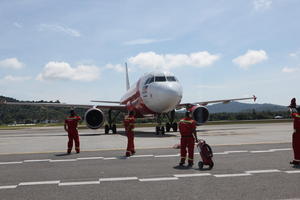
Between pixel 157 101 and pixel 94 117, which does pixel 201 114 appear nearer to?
pixel 157 101

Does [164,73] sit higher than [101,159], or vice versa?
[164,73]

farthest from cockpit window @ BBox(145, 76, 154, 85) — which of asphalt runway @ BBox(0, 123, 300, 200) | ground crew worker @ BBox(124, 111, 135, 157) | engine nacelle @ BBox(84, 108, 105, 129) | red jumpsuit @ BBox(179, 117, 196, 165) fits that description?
red jumpsuit @ BBox(179, 117, 196, 165)

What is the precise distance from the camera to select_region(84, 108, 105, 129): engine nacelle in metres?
26.2

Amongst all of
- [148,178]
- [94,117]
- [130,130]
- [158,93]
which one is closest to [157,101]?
[158,93]

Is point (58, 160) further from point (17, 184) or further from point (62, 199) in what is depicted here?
point (62, 199)

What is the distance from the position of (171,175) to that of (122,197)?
2.28m

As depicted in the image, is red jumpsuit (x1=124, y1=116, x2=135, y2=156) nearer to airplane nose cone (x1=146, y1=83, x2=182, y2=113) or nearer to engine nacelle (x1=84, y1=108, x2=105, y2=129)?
airplane nose cone (x1=146, y1=83, x2=182, y2=113)

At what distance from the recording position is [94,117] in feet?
86.3

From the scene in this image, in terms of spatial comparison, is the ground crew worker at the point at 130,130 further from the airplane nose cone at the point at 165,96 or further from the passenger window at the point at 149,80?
the passenger window at the point at 149,80

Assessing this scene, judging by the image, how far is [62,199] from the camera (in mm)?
5996

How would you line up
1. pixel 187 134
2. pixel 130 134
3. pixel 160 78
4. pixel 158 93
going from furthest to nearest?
pixel 160 78 → pixel 158 93 → pixel 130 134 → pixel 187 134

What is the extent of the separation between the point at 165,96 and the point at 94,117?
739cm

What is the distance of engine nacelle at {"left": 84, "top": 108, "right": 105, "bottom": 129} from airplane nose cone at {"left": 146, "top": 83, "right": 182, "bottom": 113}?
5.59 metres

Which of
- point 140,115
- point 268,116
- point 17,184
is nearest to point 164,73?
point 140,115
